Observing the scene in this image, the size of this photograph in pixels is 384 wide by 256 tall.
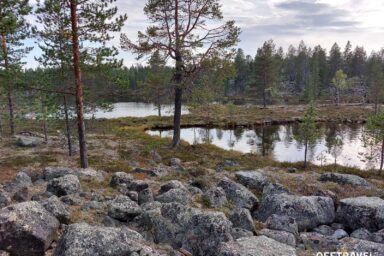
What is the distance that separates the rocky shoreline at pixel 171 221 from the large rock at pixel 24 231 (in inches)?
0.8

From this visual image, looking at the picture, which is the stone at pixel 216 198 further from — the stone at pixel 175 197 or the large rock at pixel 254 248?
the large rock at pixel 254 248

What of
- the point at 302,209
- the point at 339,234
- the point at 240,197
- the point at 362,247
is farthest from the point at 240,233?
the point at 240,197

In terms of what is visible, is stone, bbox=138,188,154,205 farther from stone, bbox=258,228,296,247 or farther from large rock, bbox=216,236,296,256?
large rock, bbox=216,236,296,256

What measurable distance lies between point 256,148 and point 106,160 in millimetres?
21842

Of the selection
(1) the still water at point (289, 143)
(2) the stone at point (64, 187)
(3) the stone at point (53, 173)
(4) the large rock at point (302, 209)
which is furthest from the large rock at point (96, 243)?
(1) the still water at point (289, 143)

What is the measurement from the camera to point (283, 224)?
10.9 metres

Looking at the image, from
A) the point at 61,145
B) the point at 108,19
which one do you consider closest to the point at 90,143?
the point at 61,145

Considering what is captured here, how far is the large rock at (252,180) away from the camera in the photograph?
60.0 feet

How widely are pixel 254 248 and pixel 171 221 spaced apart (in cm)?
302

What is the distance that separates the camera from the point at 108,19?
18328 millimetres

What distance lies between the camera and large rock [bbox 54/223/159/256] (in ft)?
23.4

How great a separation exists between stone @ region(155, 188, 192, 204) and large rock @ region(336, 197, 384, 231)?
6.27m

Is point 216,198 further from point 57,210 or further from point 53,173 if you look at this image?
point 53,173

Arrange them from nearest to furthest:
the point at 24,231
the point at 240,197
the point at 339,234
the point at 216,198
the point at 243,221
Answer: the point at 24,231
the point at 243,221
the point at 339,234
the point at 216,198
the point at 240,197
